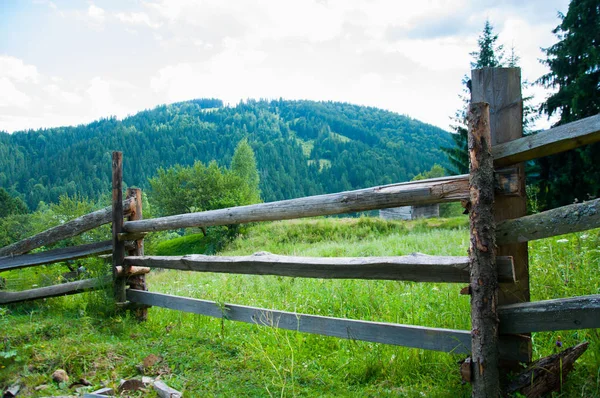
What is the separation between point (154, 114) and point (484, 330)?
6159 inches

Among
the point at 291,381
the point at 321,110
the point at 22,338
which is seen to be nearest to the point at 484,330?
the point at 291,381

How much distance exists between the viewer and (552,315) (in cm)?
233

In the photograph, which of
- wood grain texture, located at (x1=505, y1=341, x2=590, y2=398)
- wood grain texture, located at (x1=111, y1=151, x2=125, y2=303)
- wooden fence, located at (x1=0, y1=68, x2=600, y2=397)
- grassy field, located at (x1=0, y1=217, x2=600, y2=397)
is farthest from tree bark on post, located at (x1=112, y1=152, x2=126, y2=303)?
wood grain texture, located at (x1=505, y1=341, x2=590, y2=398)

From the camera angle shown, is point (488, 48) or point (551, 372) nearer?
point (551, 372)

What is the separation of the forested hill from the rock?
70.1m

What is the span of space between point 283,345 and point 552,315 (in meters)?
2.08

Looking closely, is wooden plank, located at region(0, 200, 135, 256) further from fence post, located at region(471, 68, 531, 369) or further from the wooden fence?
fence post, located at region(471, 68, 531, 369)

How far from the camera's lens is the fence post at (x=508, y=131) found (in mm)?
2545

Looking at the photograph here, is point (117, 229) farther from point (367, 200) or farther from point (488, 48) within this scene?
point (488, 48)

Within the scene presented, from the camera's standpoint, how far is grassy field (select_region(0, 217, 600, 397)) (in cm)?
303

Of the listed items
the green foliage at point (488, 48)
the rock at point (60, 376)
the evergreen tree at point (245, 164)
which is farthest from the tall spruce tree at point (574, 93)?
the evergreen tree at point (245, 164)

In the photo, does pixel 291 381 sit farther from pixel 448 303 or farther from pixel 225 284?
pixel 225 284

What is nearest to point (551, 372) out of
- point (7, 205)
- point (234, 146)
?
point (7, 205)

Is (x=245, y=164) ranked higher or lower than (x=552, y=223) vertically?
higher
